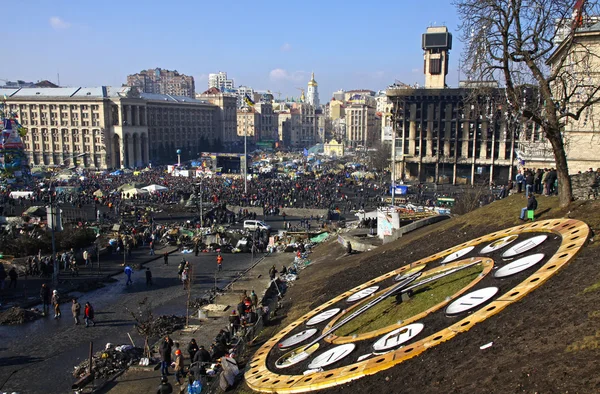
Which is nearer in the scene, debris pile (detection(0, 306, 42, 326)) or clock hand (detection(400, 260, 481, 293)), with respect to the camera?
clock hand (detection(400, 260, 481, 293))

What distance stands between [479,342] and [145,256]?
1043 inches

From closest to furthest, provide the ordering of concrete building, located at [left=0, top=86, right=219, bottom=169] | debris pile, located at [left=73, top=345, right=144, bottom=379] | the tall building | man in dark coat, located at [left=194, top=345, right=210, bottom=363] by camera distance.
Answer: man in dark coat, located at [left=194, top=345, right=210, bottom=363], debris pile, located at [left=73, top=345, right=144, bottom=379], the tall building, concrete building, located at [left=0, top=86, right=219, bottom=169]

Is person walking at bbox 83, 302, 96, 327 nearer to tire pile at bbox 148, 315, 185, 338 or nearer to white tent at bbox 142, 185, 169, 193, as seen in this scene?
tire pile at bbox 148, 315, 185, 338

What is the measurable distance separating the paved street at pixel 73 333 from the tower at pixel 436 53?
255 ft

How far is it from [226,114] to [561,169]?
164 m

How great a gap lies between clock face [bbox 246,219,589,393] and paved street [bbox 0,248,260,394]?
5.93m

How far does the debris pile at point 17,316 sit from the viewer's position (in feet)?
62.0

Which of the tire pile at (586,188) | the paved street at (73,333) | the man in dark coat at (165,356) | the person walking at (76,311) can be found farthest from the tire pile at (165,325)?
the tire pile at (586,188)

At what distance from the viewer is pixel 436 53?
94.7 meters

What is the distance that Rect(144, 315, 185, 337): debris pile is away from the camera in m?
17.5

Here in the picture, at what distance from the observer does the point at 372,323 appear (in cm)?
1230

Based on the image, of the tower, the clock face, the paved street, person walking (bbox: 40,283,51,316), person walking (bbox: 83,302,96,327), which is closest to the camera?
the clock face

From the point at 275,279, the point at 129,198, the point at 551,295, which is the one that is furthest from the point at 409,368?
the point at 129,198

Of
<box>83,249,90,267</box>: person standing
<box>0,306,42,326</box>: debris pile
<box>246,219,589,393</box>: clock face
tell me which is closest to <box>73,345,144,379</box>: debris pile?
<box>246,219,589,393</box>: clock face
